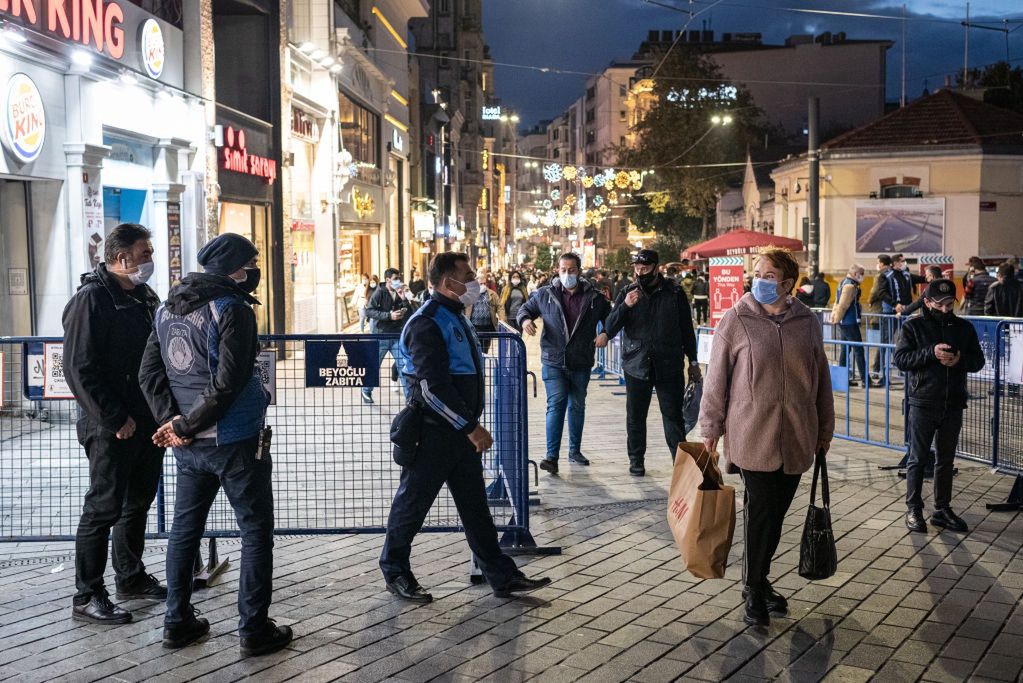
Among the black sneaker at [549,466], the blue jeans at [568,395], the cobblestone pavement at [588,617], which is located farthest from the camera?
the blue jeans at [568,395]

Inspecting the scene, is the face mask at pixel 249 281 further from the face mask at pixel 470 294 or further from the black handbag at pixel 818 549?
the black handbag at pixel 818 549

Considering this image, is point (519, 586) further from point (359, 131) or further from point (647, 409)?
point (359, 131)

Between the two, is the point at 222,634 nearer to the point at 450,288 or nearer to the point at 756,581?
the point at 450,288

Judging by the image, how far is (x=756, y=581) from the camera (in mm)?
5645

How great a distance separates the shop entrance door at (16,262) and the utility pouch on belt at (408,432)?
329 inches

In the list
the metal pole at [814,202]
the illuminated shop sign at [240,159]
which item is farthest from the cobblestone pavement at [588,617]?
the metal pole at [814,202]

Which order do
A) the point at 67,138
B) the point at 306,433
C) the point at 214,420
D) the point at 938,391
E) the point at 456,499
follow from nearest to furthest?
the point at 214,420, the point at 456,499, the point at 306,433, the point at 938,391, the point at 67,138

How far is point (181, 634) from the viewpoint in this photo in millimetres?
5320

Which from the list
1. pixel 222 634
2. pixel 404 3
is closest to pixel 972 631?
pixel 222 634

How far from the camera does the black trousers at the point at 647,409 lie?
372 inches

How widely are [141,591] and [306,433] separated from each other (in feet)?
5.28

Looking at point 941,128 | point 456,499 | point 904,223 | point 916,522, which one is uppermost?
point 941,128

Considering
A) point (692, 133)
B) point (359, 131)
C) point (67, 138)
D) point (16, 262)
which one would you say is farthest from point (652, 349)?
Answer: point (692, 133)

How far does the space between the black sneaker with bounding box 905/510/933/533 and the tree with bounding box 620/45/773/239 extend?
48.2m
